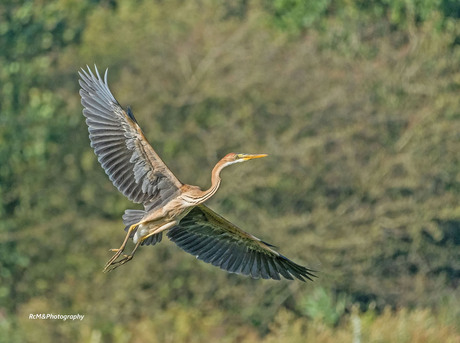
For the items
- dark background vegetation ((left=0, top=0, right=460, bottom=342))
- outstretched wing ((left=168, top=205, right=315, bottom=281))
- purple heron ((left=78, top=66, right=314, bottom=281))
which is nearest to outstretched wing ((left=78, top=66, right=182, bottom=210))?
purple heron ((left=78, top=66, right=314, bottom=281))

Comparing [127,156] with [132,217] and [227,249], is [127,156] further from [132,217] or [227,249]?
[227,249]

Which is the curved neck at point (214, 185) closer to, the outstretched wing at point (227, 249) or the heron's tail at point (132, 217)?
the heron's tail at point (132, 217)

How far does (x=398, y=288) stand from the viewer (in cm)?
2092

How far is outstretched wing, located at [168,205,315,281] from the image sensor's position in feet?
38.1

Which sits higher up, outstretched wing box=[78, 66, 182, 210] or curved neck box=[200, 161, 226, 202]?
outstretched wing box=[78, 66, 182, 210]

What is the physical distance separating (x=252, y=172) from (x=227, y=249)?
8.16 meters

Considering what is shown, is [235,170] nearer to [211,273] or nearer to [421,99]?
[211,273]

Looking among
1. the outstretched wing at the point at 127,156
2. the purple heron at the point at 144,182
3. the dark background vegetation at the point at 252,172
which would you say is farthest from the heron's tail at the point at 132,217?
the dark background vegetation at the point at 252,172

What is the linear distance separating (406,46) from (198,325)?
6723 millimetres

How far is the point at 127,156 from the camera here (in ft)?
35.7

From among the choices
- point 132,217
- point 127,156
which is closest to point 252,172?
point 127,156

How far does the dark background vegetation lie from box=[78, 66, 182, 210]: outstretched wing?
319 inches

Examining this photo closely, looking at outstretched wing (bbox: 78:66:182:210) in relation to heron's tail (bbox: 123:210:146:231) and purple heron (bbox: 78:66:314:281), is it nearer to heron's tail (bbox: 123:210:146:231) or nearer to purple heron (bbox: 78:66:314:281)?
Result: purple heron (bbox: 78:66:314:281)

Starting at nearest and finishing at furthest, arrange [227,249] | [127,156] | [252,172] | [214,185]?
[214,185] < [127,156] < [227,249] < [252,172]
